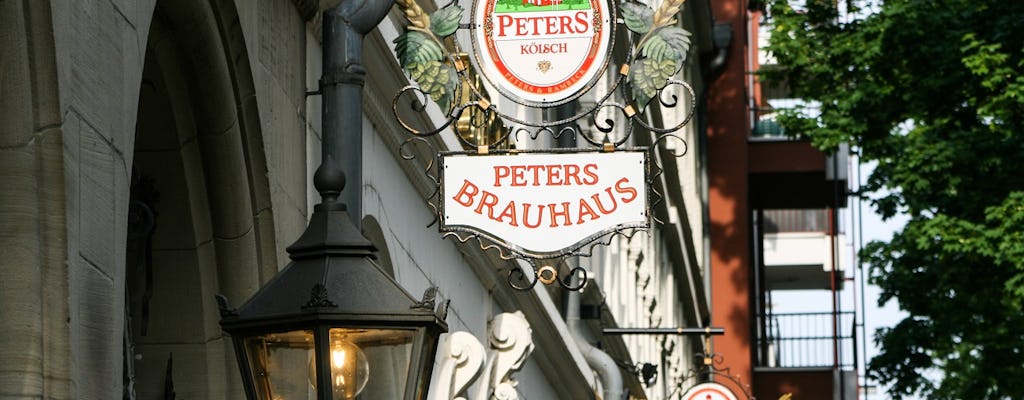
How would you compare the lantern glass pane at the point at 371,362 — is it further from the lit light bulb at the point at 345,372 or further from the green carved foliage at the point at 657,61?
the green carved foliage at the point at 657,61

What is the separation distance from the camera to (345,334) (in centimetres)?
526

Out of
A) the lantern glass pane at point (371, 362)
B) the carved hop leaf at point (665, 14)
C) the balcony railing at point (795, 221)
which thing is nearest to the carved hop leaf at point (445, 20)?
the carved hop leaf at point (665, 14)

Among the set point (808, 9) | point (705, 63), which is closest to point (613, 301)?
point (808, 9)

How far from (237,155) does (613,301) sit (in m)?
15.9

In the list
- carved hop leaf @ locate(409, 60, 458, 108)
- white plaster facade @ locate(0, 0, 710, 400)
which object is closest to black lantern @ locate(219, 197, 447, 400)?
white plaster facade @ locate(0, 0, 710, 400)

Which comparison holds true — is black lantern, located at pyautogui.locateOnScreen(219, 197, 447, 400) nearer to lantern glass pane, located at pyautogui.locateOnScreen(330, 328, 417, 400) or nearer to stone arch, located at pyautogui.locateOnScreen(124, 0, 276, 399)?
lantern glass pane, located at pyautogui.locateOnScreen(330, 328, 417, 400)

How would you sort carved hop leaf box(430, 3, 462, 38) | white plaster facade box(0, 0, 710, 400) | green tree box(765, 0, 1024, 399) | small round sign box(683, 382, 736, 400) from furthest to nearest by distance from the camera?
green tree box(765, 0, 1024, 399) < small round sign box(683, 382, 736, 400) < carved hop leaf box(430, 3, 462, 38) < white plaster facade box(0, 0, 710, 400)

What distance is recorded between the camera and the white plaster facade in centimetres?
507

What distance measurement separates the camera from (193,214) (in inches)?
289

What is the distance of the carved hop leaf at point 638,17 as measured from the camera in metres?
8.51

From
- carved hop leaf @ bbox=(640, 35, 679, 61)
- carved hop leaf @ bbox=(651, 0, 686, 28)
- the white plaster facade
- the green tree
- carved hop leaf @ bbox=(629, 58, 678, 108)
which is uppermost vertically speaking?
the green tree

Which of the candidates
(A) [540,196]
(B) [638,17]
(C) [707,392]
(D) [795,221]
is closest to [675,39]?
(B) [638,17]

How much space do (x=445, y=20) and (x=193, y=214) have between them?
1.71 metres

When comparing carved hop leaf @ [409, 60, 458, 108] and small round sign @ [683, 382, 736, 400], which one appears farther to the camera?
small round sign @ [683, 382, 736, 400]
